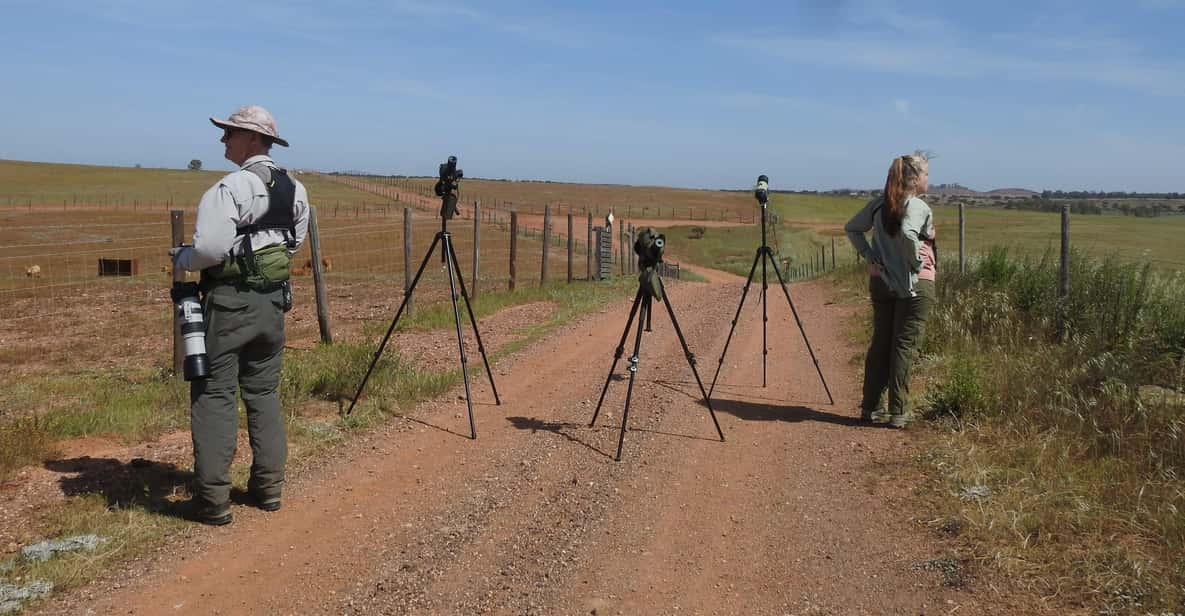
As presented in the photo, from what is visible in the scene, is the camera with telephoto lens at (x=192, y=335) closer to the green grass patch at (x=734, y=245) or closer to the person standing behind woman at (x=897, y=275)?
the person standing behind woman at (x=897, y=275)

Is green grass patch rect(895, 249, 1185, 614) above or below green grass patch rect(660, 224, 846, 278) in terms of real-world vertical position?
below

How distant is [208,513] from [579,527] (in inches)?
78.6

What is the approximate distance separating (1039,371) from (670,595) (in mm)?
4773

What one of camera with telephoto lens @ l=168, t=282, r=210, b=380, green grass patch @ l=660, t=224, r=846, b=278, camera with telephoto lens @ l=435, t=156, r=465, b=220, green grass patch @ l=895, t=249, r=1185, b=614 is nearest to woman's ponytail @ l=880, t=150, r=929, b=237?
green grass patch @ l=895, t=249, r=1185, b=614

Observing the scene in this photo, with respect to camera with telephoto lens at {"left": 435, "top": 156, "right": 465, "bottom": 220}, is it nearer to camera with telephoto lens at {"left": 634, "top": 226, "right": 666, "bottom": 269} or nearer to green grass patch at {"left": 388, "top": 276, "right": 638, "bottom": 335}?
camera with telephoto lens at {"left": 634, "top": 226, "right": 666, "bottom": 269}

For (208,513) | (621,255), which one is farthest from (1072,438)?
(621,255)

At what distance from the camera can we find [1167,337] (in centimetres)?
802

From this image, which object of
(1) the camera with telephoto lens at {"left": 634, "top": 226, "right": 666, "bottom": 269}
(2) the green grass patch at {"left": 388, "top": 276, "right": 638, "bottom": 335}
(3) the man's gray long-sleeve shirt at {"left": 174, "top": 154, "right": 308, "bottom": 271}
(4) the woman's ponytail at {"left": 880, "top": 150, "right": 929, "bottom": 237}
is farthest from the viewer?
(2) the green grass patch at {"left": 388, "top": 276, "right": 638, "bottom": 335}

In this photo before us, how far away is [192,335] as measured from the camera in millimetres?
4625

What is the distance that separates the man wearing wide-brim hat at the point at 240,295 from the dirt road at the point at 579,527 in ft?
0.96

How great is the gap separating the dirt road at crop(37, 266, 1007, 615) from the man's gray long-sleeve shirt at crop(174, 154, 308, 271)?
1468 mm

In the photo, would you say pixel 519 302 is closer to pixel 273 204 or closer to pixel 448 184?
pixel 448 184

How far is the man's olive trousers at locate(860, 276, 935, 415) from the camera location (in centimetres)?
684

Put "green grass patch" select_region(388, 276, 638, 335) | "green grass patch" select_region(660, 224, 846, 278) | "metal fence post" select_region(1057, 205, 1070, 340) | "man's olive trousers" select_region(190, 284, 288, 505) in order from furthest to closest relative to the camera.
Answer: "green grass patch" select_region(660, 224, 846, 278), "green grass patch" select_region(388, 276, 638, 335), "metal fence post" select_region(1057, 205, 1070, 340), "man's olive trousers" select_region(190, 284, 288, 505)
